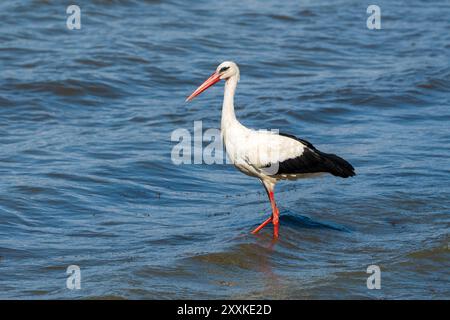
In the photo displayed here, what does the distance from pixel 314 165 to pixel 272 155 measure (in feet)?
1.40

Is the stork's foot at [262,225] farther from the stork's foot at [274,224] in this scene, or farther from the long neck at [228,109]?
the long neck at [228,109]

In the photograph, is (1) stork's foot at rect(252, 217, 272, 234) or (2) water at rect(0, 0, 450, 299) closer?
(2) water at rect(0, 0, 450, 299)

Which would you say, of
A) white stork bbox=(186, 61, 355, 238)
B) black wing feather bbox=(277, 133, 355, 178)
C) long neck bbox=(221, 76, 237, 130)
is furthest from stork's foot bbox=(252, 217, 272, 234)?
long neck bbox=(221, 76, 237, 130)

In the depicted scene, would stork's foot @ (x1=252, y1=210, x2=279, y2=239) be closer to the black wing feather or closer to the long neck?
the black wing feather

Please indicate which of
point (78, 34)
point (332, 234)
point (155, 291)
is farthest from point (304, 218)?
point (78, 34)

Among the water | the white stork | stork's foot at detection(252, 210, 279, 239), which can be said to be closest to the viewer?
the water

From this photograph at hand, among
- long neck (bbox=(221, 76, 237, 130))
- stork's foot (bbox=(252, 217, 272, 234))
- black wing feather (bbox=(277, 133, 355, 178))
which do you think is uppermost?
long neck (bbox=(221, 76, 237, 130))

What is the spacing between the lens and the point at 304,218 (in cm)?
1046

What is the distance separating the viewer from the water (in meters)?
8.76

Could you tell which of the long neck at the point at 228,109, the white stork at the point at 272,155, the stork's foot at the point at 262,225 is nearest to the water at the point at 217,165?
the stork's foot at the point at 262,225

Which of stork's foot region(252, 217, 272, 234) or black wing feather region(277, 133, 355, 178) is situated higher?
black wing feather region(277, 133, 355, 178)

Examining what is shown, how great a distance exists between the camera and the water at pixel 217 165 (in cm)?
876

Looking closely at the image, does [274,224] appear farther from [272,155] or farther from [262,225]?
[272,155]
